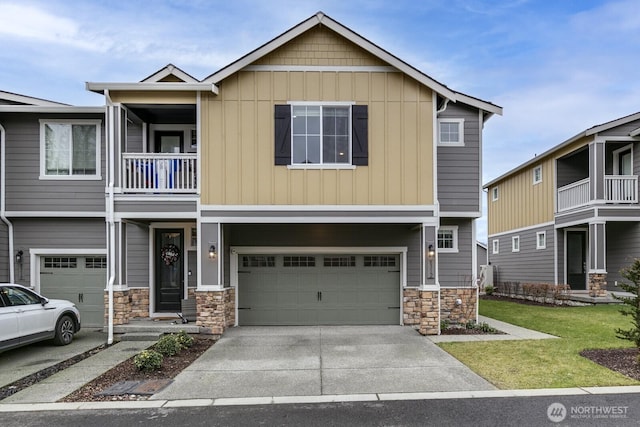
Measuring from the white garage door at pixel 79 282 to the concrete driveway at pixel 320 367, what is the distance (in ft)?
13.1

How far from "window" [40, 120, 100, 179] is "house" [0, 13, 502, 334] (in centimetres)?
4

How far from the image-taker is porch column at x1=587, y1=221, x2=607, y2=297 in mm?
14922

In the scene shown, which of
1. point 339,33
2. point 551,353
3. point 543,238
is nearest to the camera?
point 551,353

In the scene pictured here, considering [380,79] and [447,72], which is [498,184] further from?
[447,72]

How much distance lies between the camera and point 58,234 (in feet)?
37.6

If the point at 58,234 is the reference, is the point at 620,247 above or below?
below

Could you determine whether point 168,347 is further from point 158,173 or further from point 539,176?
point 539,176

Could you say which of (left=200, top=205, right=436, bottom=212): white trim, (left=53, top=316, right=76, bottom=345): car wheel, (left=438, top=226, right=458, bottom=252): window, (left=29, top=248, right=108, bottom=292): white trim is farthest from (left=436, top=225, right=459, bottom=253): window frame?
(left=53, top=316, right=76, bottom=345): car wheel

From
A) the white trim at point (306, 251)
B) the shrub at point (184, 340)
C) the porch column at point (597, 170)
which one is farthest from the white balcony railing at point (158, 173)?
the porch column at point (597, 170)

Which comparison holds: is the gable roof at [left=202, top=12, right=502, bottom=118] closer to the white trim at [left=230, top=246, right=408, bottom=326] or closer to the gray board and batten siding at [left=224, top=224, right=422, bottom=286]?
the gray board and batten siding at [left=224, top=224, right=422, bottom=286]

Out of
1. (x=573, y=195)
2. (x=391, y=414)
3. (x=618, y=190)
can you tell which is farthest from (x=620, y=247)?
(x=391, y=414)

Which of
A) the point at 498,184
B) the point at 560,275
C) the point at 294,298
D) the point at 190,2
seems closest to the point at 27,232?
the point at 294,298

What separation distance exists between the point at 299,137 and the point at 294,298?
4.31m

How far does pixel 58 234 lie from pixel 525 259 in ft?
63.0
